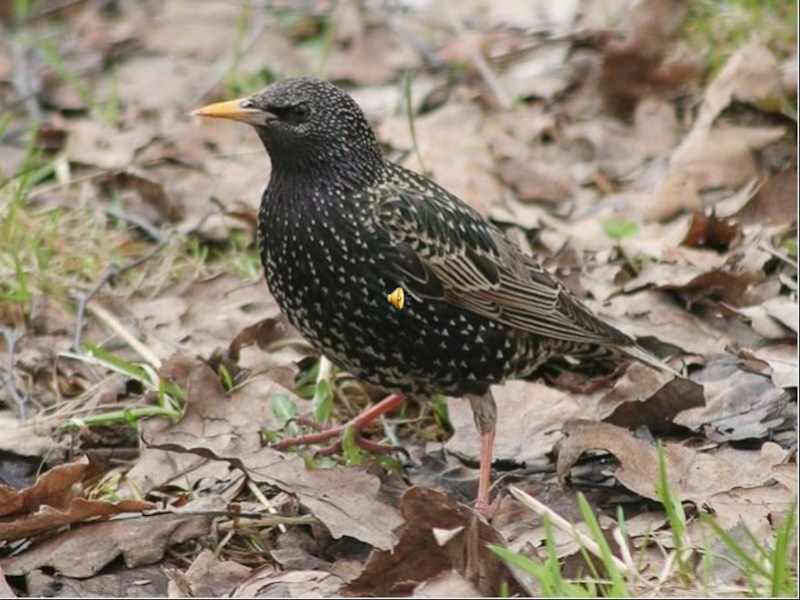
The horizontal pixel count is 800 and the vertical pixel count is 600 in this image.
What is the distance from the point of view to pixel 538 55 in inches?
326

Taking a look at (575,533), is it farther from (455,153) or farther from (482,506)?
(455,153)

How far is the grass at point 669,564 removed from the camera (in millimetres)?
3520

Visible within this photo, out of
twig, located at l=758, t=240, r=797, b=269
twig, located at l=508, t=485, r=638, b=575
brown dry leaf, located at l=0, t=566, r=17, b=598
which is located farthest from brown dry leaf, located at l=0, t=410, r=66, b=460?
twig, located at l=758, t=240, r=797, b=269

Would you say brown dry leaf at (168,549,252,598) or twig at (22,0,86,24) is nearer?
brown dry leaf at (168,549,252,598)

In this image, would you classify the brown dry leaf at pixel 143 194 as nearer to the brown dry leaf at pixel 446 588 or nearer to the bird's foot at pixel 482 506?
the bird's foot at pixel 482 506

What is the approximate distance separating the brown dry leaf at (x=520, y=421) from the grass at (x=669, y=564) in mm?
968

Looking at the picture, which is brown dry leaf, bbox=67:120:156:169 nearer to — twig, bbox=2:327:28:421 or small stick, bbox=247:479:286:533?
twig, bbox=2:327:28:421

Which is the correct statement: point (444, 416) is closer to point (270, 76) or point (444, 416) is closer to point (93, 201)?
point (93, 201)

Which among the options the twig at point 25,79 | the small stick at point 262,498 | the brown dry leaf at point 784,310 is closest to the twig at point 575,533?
the small stick at point 262,498

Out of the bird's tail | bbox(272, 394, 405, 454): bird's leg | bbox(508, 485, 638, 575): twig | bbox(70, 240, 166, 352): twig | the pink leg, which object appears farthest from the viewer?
bbox(70, 240, 166, 352): twig

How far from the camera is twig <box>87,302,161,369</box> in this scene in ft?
18.1

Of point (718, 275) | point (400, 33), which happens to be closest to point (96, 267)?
point (718, 275)

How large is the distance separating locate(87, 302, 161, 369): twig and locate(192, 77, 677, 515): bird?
76 cm

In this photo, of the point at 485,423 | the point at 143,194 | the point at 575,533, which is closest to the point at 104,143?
the point at 143,194
